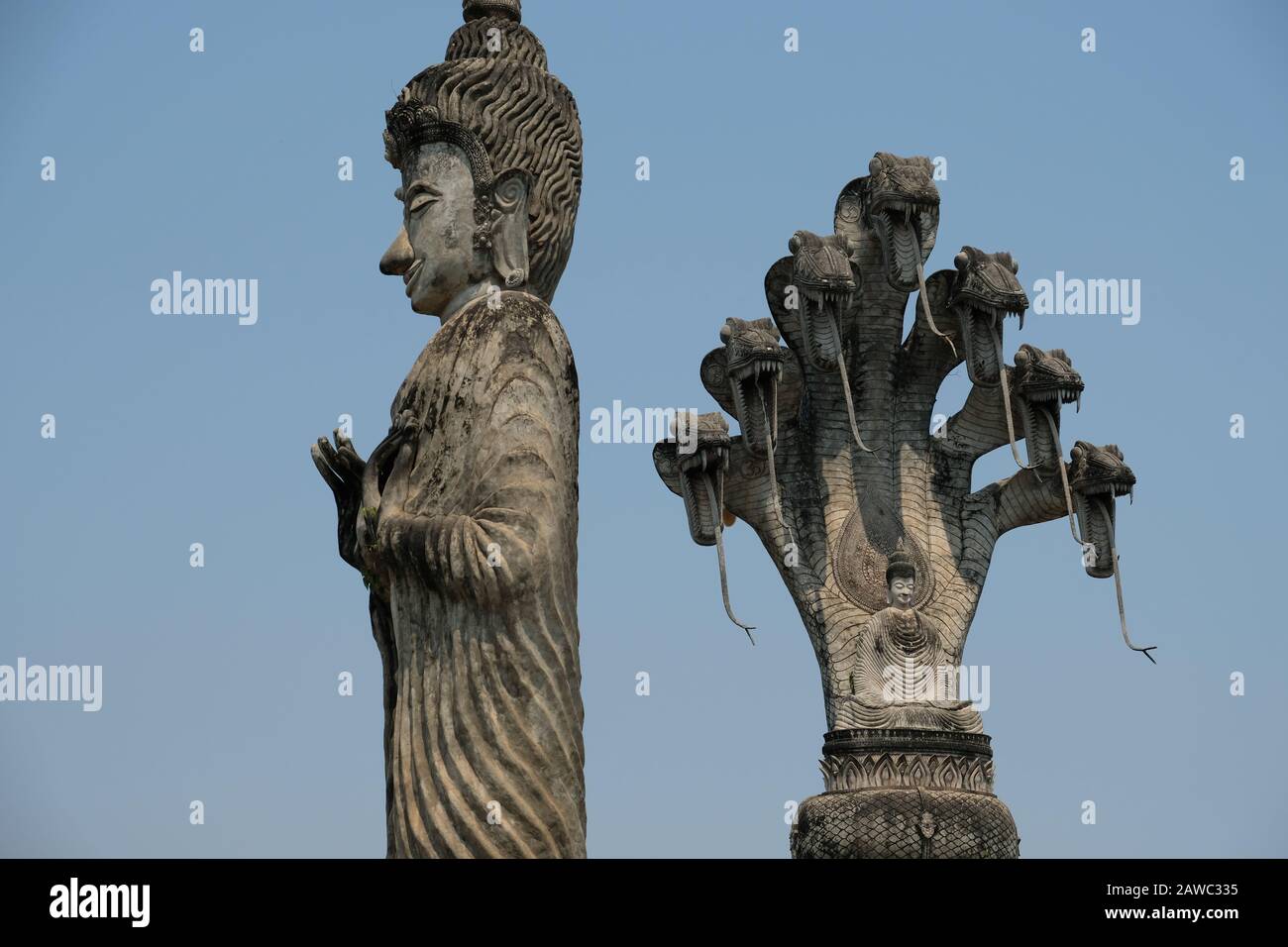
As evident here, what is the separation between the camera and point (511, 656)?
7738mm

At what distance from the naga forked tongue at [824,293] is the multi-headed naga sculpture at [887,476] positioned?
0.02 metres

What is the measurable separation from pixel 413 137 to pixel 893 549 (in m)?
12.1

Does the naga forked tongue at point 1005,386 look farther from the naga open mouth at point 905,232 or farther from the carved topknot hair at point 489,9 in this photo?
the carved topknot hair at point 489,9

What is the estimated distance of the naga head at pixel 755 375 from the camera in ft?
63.8

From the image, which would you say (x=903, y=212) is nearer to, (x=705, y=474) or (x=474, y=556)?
(x=705, y=474)

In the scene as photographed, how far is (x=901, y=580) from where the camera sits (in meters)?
19.5

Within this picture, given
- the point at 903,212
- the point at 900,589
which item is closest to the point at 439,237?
the point at 900,589

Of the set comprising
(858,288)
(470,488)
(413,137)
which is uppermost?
(858,288)

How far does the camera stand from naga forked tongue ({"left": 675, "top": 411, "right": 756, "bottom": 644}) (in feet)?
64.5

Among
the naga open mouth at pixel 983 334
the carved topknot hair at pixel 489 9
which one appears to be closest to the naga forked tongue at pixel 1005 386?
the naga open mouth at pixel 983 334

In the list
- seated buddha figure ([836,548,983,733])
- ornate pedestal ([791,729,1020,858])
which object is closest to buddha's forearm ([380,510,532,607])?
ornate pedestal ([791,729,1020,858])

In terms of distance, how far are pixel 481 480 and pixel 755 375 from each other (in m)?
11.7
